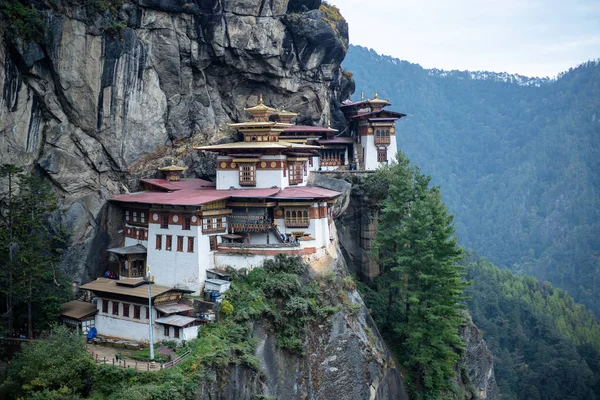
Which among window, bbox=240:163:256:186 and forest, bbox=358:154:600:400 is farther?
window, bbox=240:163:256:186

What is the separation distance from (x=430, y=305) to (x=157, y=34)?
27054 mm

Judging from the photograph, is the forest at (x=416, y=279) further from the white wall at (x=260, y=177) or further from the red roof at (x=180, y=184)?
the red roof at (x=180, y=184)

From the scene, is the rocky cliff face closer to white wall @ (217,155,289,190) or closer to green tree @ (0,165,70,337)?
green tree @ (0,165,70,337)

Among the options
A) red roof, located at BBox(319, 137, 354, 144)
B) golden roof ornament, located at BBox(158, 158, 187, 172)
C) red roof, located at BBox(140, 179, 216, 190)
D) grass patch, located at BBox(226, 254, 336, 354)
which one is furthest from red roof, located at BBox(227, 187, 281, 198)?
red roof, located at BBox(319, 137, 354, 144)

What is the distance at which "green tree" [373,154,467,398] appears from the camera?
41.3 meters

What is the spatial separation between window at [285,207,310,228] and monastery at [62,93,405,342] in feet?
0.21

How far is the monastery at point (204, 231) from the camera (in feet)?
114

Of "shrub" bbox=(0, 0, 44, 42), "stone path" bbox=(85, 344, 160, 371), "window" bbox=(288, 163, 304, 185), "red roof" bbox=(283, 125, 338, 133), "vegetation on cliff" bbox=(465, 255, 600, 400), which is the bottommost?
"vegetation on cliff" bbox=(465, 255, 600, 400)

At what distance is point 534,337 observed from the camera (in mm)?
95375

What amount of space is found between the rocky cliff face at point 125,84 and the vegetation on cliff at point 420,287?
15231 mm

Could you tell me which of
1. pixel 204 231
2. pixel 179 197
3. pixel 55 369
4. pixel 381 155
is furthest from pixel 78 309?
pixel 381 155

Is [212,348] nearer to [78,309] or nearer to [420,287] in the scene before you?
[78,309]

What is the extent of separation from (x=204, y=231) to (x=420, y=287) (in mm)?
15081

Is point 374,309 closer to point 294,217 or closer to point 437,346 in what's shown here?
point 437,346
